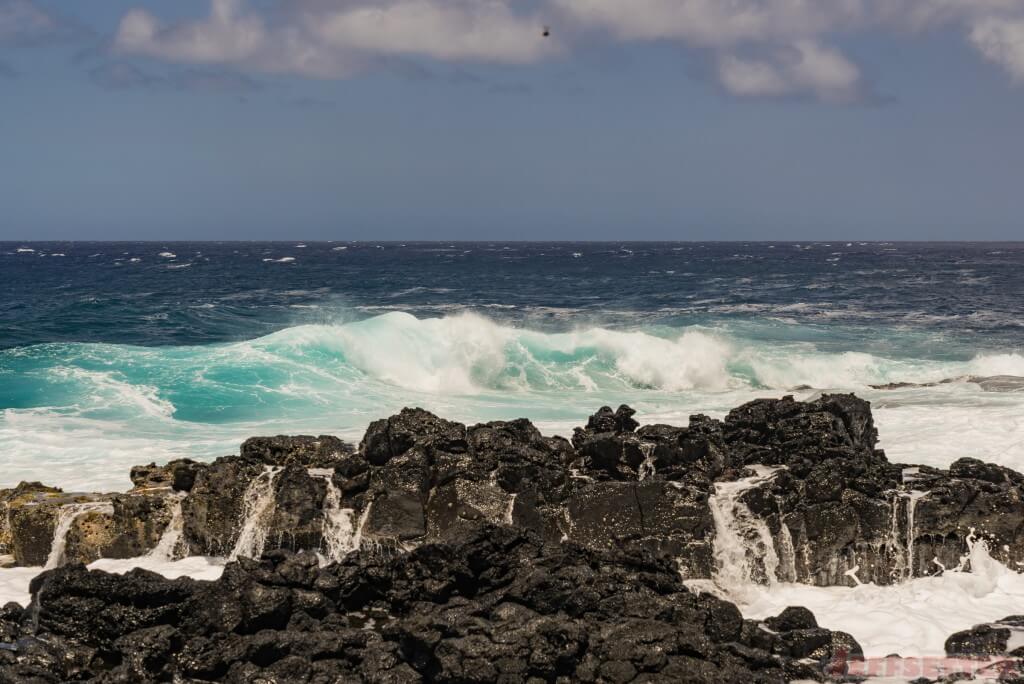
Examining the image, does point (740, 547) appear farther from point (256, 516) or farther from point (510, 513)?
point (256, 516)

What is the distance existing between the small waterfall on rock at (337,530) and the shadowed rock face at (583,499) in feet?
0.20

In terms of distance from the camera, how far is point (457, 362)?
35.8 metres

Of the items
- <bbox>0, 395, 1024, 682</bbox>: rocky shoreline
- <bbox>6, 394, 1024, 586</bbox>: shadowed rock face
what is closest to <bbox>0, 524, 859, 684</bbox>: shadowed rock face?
<bbox>0, 395, 1024, 682</bbox>: rocky shoreline

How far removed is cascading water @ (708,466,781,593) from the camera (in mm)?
14578

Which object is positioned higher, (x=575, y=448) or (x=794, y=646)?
(x=575, y=448)

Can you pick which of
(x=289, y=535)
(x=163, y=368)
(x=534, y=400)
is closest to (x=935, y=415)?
(x=534, y=400)

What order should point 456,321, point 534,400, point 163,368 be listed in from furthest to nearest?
point 456,321, point 163,368, point 534,400

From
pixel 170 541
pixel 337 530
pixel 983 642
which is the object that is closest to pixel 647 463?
pixel 337 530

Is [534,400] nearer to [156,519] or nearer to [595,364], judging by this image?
[595,364]

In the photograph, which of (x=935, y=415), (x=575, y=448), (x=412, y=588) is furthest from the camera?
(x=935, y=415)

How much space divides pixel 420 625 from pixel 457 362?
24731mm

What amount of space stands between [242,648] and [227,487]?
471 centimetres

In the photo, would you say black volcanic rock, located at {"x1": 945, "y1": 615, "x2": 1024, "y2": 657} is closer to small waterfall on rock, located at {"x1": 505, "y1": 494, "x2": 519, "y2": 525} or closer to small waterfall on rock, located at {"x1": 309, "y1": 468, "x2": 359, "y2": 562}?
small waterfall on rock, located at {"x1": 505, "y1": 494, "x2": 519, "y2": 525}

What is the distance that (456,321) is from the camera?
4066 centimetres
